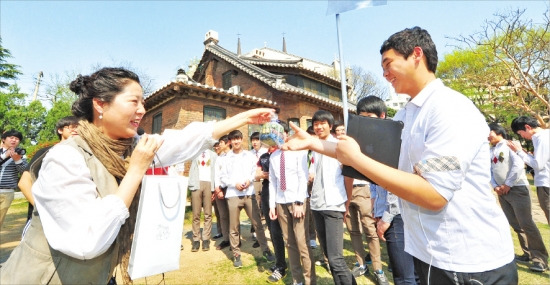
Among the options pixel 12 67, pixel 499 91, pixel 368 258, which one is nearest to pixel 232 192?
pixel 368 258

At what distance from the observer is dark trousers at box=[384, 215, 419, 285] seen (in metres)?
2.98

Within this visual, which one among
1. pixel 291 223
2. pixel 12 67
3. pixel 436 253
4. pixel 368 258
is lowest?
pixel 368 258

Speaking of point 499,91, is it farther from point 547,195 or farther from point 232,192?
point 232,192

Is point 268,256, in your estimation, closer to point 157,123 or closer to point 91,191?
point 91,191

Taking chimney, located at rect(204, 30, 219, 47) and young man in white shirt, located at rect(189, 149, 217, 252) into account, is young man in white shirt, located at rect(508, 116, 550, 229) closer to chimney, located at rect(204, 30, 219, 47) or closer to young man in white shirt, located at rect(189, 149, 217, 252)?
young man in white shirt, located at rect(189, 149, 217, 252)

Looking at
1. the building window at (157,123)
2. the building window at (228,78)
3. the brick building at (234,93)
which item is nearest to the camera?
the brick building at (234,93)

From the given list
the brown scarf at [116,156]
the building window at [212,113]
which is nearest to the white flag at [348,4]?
the brown scarf at [116,156]

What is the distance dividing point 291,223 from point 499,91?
52.2 feet

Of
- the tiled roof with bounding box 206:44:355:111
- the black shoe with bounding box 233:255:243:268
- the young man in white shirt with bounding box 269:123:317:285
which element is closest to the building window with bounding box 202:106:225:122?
the tiled roof with bounding box 206:44:355:111

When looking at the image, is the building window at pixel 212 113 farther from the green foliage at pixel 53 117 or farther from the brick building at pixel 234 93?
the green foliage at pixel 53 117

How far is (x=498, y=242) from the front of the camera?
1.31m

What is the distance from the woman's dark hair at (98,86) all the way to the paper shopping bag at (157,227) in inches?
23.8

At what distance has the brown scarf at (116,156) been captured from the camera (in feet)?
4.97

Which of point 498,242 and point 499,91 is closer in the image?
point 498,242
